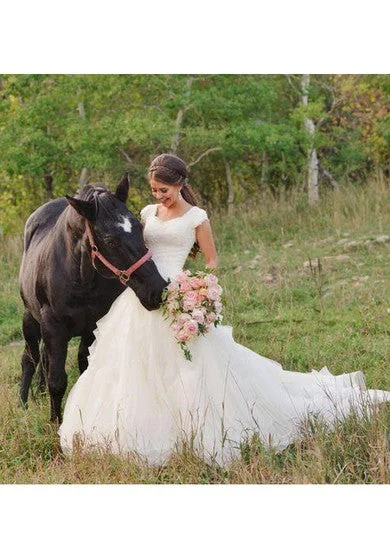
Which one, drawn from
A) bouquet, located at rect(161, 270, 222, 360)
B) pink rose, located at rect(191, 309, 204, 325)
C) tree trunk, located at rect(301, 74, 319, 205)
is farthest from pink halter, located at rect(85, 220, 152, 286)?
tree trunk, located at rect(301, 74, 319, 205)

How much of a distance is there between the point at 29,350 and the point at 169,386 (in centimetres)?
233

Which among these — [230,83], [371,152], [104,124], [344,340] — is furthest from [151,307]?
[371,152]

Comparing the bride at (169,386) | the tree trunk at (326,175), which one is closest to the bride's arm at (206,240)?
the bride at (169,386)

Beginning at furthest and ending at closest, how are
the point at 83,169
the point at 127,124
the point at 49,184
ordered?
the point at 49,184
the point at 83,169
the point at 127,124

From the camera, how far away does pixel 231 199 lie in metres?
15.3

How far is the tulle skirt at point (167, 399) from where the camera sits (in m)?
5.02

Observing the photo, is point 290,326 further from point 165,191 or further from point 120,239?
point 120,239

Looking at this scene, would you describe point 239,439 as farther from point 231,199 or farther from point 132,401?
point 231,199

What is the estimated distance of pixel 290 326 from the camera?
827 centimetres

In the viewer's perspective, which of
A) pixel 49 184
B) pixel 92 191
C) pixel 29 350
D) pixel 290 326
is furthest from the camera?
pixel 49 184

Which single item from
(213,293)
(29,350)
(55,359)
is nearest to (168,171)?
(213,293)

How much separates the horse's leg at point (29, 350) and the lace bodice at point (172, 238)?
6.92 feet

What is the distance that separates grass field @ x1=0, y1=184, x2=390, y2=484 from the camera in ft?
15.6

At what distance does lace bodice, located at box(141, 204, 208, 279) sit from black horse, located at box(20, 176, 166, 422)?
10.0 inches
